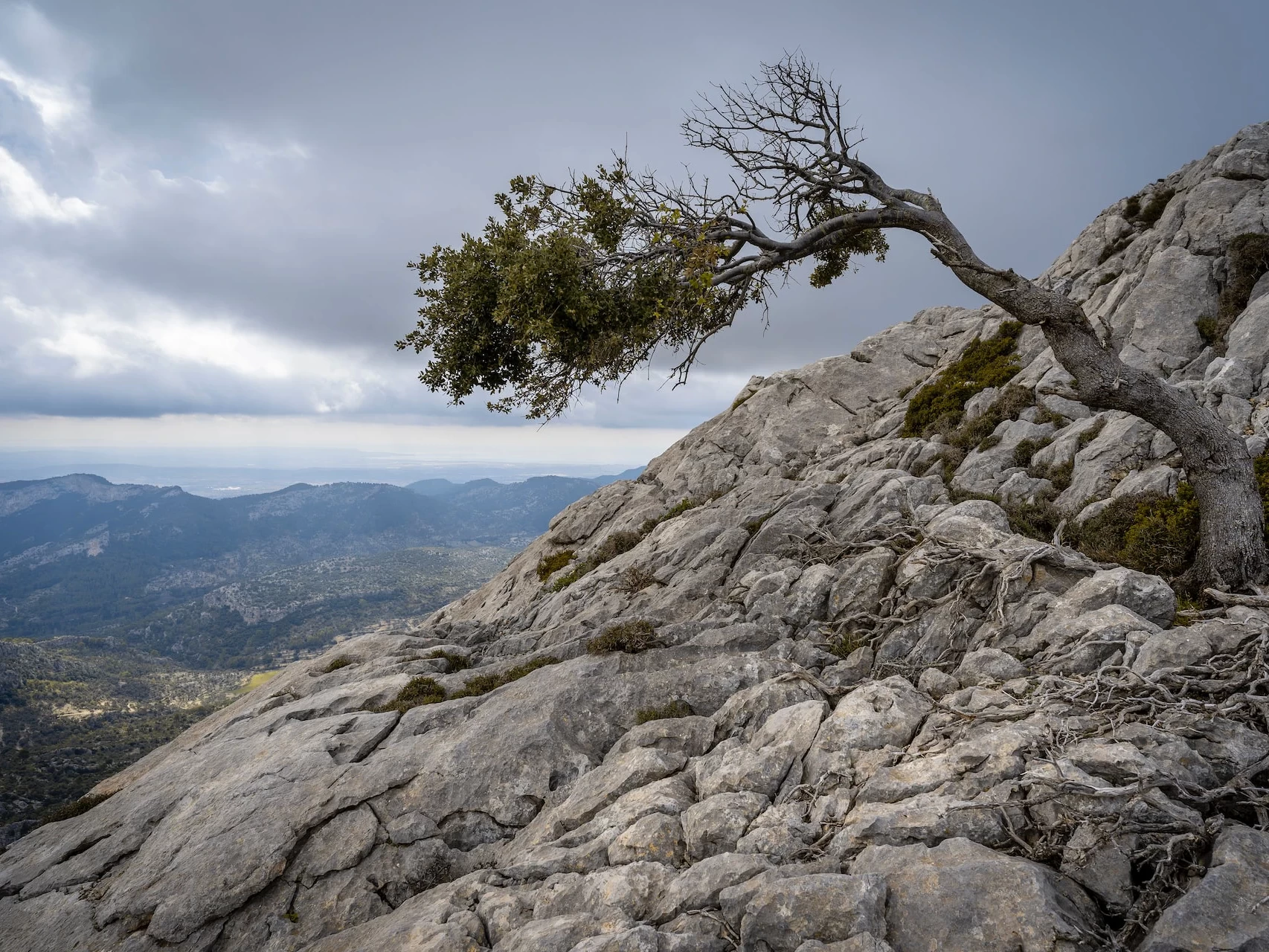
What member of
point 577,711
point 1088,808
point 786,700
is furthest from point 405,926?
point 1088,808

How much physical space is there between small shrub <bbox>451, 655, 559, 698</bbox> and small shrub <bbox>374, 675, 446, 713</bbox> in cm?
62

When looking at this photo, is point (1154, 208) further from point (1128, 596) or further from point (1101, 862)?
point (1101, 862)

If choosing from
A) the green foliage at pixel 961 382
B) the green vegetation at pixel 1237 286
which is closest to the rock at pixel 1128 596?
the green foliage at pixel 961 382

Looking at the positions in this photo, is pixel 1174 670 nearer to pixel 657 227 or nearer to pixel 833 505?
pixel 833 505

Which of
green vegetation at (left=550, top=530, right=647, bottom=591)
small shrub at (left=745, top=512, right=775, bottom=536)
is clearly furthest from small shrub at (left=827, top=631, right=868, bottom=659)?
green vegetation at (left=550, top=530, right=647, bottom=591)

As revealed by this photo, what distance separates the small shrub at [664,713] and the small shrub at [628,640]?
92.0 inches

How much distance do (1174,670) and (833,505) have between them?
12.5m

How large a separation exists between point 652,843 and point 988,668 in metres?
7.65

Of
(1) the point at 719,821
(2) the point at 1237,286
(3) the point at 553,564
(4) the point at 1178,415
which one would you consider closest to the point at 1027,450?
(4) the point at 1178,415

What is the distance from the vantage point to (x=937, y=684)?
11914mm

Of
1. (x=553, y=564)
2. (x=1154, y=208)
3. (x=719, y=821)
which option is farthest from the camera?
(x=553, y=564)

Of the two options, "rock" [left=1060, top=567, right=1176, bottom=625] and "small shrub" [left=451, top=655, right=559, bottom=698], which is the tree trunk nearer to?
"rock" [left=1060, top=567, right=1176, bottom=625]

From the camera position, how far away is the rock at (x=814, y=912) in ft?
22.5

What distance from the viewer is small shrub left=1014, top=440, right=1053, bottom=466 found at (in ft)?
70.7
